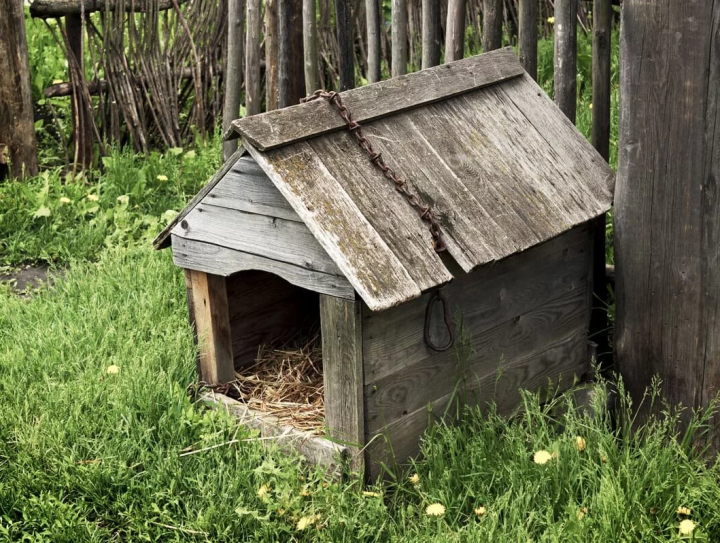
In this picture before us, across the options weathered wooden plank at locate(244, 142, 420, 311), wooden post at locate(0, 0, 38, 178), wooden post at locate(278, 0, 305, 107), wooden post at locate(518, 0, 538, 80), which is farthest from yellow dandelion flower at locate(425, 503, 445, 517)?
wooden post at locate(0, 0, 38, 178)

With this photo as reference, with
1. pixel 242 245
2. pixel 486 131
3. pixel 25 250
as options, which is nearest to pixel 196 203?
pixel 242 245

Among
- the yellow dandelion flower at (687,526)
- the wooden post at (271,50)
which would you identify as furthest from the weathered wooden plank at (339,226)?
the wooden post at (271,50)

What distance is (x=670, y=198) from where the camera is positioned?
338 centimetres

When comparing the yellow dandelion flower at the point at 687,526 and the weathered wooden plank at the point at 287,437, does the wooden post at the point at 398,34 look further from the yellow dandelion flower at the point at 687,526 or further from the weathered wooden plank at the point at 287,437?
the yellow dandelion flower at the point at 687,526

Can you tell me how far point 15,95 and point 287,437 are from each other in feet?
12.5

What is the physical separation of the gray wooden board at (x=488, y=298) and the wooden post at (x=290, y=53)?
6.24 feet

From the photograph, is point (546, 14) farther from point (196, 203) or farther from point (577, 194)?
A: point (196, 203)

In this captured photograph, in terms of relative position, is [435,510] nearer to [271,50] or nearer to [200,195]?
[200,195]

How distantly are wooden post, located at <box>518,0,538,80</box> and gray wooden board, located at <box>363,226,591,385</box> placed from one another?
2.92ft

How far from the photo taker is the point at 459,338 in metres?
3.33

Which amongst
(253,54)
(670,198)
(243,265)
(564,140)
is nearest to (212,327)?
(243,265)

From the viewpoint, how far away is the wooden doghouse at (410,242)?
299 cm

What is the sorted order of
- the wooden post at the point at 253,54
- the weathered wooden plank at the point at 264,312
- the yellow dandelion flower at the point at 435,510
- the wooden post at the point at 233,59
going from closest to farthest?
the yellow dandelion flower at the point at 435,510 → the weathered wooden plank at the point at 264,312 → the wooden post at the point at 253,54 → the wooden post at the point at 233,59

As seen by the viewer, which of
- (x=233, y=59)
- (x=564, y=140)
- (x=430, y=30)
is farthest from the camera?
(x=233, y=59)
